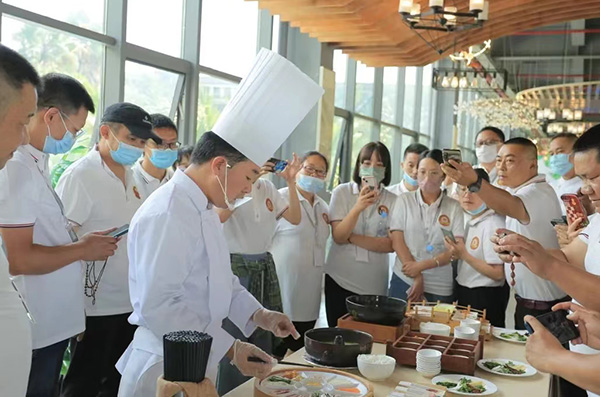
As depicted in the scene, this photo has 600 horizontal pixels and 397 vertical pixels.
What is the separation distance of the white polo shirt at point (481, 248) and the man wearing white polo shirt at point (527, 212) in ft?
0.29

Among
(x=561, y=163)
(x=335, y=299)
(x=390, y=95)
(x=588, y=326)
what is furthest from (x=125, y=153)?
(x=390, y=95)

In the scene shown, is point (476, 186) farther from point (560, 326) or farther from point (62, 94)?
point (62, 94)

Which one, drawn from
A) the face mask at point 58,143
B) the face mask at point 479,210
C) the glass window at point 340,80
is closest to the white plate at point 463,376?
the face mask at point 58,143

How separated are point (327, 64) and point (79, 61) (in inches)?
151

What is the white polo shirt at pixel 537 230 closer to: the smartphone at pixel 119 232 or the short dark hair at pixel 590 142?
the short dark hair at pixel 590 142

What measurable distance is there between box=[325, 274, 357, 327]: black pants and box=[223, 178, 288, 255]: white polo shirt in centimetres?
74

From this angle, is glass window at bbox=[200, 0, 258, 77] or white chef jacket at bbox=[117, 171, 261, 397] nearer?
→ white chef jacket at bbox=[117, 171, 261, 397]

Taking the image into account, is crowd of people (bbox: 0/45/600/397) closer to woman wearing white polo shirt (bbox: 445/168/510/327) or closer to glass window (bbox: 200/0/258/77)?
woman wearing white polo shirt (bbox: 445/168/510/327)

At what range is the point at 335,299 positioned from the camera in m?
4.21

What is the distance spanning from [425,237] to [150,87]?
2.74 m

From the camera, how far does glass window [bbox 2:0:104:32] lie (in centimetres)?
395

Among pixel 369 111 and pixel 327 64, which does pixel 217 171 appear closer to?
pixel 327 64

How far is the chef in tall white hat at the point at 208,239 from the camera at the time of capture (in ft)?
6.45

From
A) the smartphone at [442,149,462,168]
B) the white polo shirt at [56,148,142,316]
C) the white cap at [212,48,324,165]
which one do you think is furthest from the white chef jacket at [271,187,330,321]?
the white cap at [212,48,324,165]
